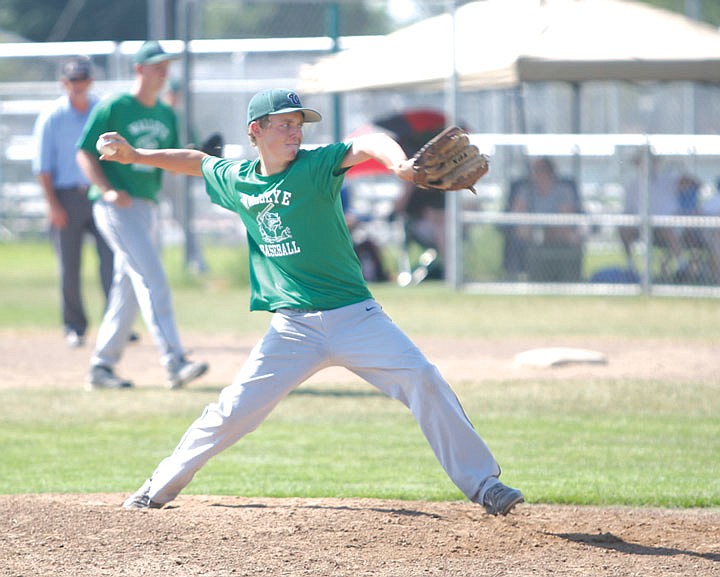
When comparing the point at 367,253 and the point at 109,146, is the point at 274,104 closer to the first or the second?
the point at 109,146

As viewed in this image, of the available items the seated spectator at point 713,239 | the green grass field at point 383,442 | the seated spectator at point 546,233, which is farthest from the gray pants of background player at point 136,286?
the seated spectator at point 713,239

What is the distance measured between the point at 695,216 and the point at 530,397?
7221 mm

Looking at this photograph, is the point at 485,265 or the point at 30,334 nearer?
the point at 30,334

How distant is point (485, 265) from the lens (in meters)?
17.9

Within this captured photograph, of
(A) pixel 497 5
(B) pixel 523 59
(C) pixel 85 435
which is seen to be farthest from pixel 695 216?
(C) pixel 85 435

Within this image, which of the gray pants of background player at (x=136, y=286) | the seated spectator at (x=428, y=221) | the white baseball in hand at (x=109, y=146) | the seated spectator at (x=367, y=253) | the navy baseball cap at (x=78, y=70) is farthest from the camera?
the seated spectator at (x=428, y=221)

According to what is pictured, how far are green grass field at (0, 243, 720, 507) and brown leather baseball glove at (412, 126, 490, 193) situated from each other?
2.11 m

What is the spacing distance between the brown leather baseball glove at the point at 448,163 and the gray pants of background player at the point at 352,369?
2.90 feet

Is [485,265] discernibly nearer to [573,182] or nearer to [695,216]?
[573,182]

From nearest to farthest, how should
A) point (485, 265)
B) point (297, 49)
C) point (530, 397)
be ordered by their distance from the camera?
point (530, 397), point (485, 265), point (297, 49)

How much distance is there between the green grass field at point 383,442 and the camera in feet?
22.5

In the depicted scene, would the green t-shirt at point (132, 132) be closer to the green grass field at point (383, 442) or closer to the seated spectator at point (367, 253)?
the green grass field at point (383, 442)

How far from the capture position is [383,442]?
26.7ft

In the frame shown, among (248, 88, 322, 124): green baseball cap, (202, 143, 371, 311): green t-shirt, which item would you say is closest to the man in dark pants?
(202, 143, 371, 311): green t-shirt
